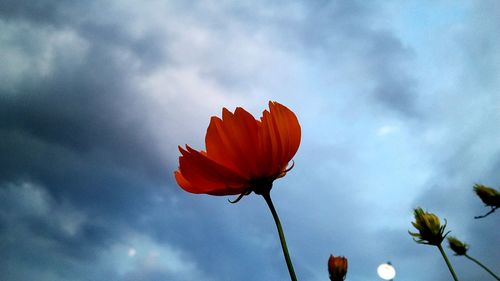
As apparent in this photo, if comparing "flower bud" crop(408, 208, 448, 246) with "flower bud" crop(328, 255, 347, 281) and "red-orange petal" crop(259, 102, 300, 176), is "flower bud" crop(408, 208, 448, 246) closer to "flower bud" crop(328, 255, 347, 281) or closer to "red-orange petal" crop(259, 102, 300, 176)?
"flower bud" crop(328, 255, 347, 281)

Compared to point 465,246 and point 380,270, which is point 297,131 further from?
point 380,270

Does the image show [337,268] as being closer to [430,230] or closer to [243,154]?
[430,230]

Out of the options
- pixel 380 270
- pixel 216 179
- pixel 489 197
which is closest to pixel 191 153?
pixel 216 179

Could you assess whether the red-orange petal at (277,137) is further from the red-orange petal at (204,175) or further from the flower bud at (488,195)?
the flower bud at (488,195)

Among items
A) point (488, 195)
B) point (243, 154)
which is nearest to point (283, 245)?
point (243, 154)

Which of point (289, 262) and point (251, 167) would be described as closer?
point (289, 262)

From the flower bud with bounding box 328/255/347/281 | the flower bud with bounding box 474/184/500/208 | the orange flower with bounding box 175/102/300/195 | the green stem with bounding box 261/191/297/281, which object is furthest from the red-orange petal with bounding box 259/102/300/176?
the flower bud with bounding box 474/184/500/208
